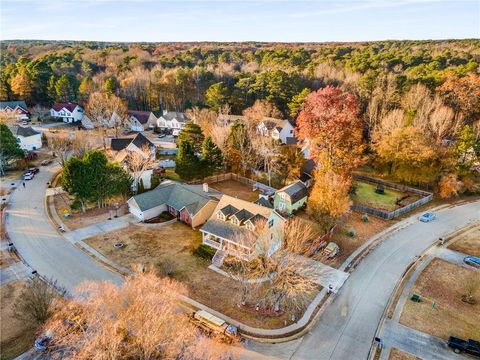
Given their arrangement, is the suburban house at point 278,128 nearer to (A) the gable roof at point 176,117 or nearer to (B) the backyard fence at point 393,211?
(B) the backyard fence at point 393,211

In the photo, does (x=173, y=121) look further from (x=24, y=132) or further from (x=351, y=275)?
(x=351, y=275)

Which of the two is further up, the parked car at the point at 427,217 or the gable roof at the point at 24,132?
the gable roof at the point at 24,132

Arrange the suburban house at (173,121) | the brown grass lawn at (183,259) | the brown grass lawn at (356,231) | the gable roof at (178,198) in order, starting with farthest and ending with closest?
the suburban house at (173,121)
the gable roof at (178,198)
the brown grass lawn at (356,231)
the brown grass lawn at (183,259)

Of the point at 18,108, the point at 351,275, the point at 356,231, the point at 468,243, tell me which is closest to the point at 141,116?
the point at 18,108

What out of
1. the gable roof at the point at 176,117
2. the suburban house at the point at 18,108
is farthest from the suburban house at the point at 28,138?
the gable roof at the point at 176,117

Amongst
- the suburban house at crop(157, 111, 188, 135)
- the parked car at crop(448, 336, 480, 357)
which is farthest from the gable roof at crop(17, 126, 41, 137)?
the parked car at crop(448, 336, 480, 357)
